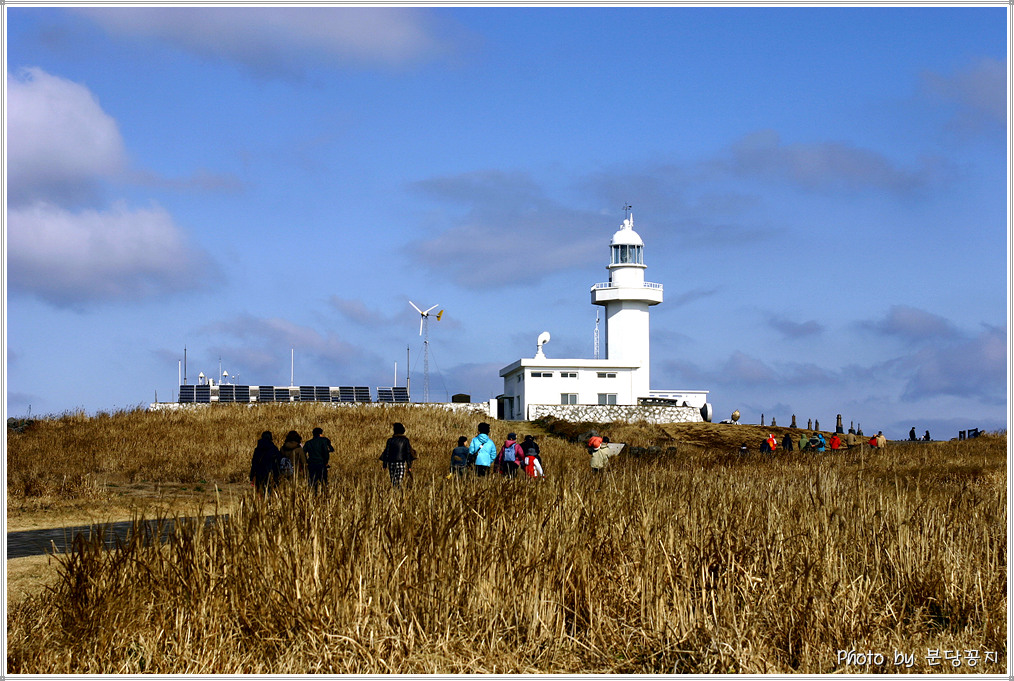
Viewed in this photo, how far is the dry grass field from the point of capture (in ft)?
20.6

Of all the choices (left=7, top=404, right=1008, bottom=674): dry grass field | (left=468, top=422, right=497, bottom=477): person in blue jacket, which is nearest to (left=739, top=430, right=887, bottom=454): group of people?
(left=468, top=422, right=497, bottom=477): person in blue jacket

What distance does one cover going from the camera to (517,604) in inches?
269

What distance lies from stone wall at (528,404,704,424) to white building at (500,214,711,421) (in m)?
0.06

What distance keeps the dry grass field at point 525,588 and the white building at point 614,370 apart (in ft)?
118

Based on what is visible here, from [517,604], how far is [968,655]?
306 cm

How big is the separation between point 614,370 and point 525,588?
4305 cm

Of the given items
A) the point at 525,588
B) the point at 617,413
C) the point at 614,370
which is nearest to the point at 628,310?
the point at 614,370

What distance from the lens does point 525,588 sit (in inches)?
277

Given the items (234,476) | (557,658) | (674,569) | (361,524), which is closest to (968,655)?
(674,569)

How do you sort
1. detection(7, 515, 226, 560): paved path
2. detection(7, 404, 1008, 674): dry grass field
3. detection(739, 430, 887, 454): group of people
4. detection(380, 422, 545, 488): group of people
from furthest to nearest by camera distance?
detection(739, 430, 887, 454): group of people
detection(380, 422, 545, 488): group of people
detection(7, 515, 226, 560): paved path
detection(7, 404, 1008, 674): dry grass field

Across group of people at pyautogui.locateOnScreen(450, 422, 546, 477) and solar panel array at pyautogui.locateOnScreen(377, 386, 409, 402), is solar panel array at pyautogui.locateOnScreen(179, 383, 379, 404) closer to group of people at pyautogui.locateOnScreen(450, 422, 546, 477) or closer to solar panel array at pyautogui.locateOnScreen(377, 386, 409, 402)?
solar panel array at pyautogui.locateOnScreen(377, 386, 409, 402)

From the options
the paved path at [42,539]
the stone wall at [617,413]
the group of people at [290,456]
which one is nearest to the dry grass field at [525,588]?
the paved path at [42,539]

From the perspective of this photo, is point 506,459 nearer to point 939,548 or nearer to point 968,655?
point 939,548

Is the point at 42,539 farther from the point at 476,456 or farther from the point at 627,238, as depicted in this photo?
the point at 627,238
